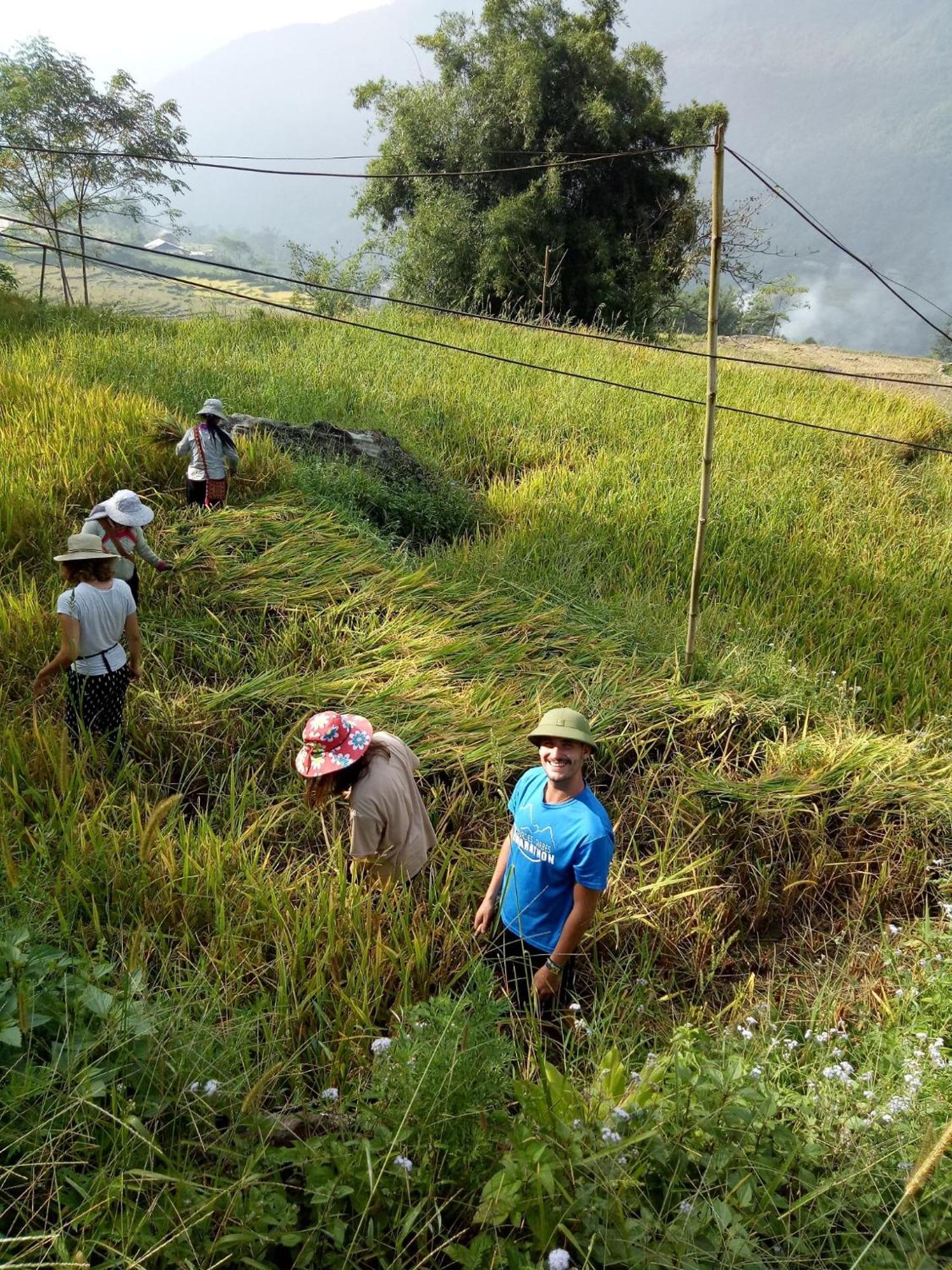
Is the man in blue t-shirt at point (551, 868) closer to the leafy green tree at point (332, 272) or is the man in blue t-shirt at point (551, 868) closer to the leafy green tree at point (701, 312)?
the leafy green tree at point (701, 312)

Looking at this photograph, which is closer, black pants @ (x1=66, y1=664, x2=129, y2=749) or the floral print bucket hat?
the floral print bucket hat

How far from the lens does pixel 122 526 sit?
3645 mm

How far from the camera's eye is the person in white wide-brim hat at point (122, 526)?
140 inches

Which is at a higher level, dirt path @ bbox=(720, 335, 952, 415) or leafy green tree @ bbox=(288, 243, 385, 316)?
leafy green tree @ bbox=(288, 243, 385, 316)

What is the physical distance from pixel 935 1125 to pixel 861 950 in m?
1.39

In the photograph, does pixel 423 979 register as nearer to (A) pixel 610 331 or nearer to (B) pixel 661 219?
(A) pixel 610 331

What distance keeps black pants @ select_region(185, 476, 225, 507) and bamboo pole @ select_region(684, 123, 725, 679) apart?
322 cm

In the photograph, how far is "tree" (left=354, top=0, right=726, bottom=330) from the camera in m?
16.0

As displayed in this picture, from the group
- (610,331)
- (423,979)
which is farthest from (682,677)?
(610,331)

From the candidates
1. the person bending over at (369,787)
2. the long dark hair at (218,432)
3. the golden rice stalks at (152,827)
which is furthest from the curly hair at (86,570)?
the long dark hair at (218,432)

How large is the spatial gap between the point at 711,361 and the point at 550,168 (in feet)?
49.2

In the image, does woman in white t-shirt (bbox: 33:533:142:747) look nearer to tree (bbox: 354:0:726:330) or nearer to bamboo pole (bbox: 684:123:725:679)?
bamboo pole (bbox: 684:123:725:679)

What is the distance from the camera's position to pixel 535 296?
1619 cm

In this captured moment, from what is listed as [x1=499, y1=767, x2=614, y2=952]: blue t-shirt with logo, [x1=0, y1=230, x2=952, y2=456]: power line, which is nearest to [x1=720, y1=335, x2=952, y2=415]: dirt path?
[x1=0, y1=230, x2=952, y2=456]: power line
